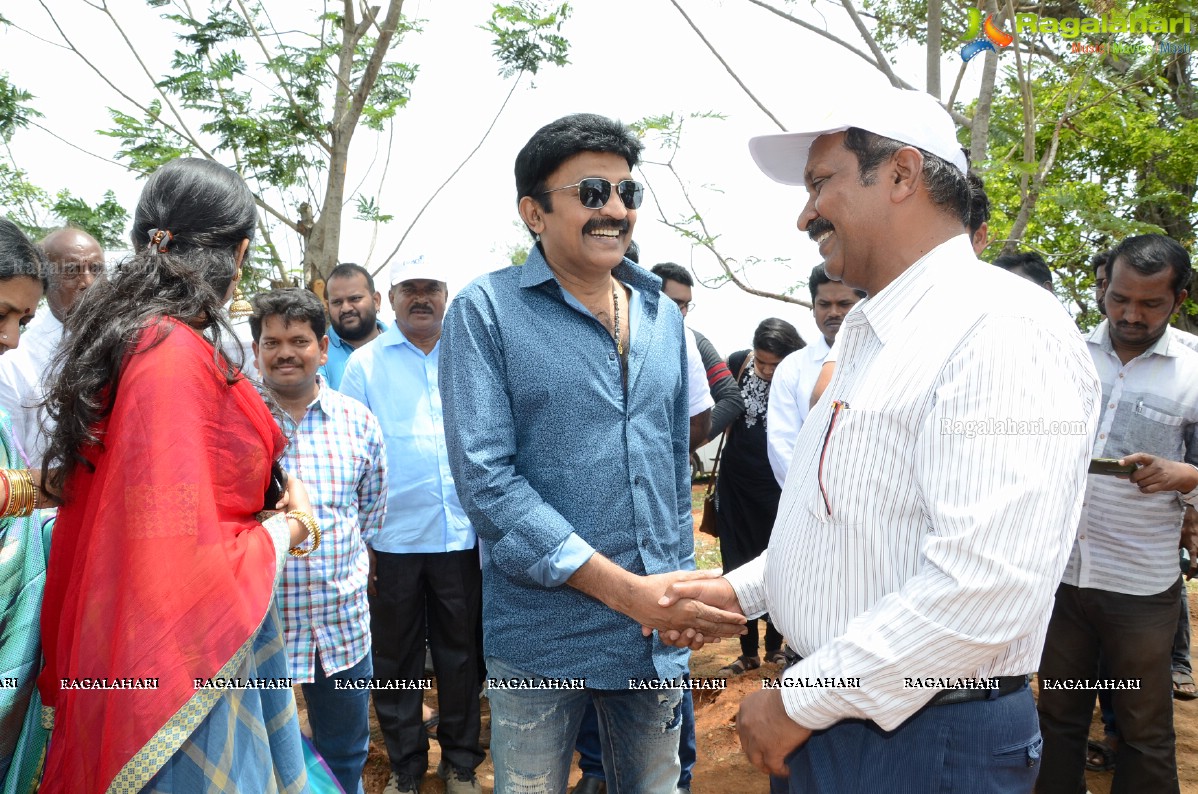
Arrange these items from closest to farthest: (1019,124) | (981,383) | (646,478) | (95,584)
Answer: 1. (981,383)
2. (95,584)
3. (646,478)
4. (1019,124)

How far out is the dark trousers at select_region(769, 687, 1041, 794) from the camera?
5.14 ft

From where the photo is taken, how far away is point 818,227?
1.91 metres

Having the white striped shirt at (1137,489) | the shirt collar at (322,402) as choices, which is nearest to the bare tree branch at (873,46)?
the white striped shirt at (1137,489)

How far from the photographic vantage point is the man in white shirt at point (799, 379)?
4.46 meters

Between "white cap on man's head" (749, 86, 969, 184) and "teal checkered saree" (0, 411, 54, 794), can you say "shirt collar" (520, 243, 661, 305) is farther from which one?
"teal checkered saree" (0, 411, 54, 794)

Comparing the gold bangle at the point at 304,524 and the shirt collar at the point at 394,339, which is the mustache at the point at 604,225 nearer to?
the gold bangle at the point at 304,524

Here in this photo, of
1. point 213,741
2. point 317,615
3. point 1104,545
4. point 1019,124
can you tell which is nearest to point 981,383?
point 213,741

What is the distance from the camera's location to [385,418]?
13.8 feet

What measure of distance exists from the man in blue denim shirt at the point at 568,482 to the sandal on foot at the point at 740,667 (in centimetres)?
311

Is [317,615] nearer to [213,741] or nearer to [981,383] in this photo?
[213,741]

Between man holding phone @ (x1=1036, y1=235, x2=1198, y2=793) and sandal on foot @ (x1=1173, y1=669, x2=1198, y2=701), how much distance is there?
74.5 inches

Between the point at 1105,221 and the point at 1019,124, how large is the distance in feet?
4.20

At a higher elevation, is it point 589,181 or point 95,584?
point 589,181

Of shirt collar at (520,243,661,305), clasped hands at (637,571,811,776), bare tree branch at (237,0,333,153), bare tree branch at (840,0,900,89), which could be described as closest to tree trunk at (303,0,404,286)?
bare tree branch at (237,0,333,153)
